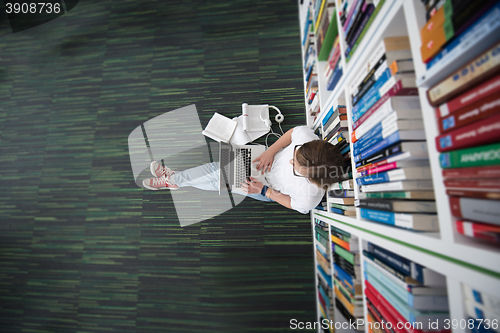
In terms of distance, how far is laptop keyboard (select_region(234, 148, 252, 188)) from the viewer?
170 cm

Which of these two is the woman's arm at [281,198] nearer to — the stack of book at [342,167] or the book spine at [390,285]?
the stack of book at [342,167]

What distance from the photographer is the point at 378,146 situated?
0.80 metres

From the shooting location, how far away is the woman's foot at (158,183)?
2.03 meters

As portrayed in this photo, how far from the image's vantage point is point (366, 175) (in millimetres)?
908

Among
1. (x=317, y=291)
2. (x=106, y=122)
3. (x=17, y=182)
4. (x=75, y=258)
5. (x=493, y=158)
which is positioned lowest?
(x=317, y=291)

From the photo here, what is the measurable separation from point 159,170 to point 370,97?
188 centimetres

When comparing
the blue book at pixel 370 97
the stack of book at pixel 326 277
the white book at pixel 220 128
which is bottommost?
the stack of book at pixel 326 277

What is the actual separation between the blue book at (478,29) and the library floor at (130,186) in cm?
156

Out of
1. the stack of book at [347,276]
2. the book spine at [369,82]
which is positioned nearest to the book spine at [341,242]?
the stack of book at [347,276]

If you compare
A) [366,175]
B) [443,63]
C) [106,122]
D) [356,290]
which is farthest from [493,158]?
[106,122]

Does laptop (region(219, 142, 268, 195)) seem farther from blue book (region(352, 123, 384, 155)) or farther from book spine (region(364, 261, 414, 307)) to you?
book spine (region(364, 261, 414, 307))

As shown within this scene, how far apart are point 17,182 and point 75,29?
183cm

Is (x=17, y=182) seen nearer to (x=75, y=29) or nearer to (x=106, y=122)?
(x=106, y=122)

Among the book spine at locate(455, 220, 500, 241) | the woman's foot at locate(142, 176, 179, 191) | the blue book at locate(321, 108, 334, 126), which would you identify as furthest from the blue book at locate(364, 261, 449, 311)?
the woman's foot at locate(142, 176, 179, 191)
